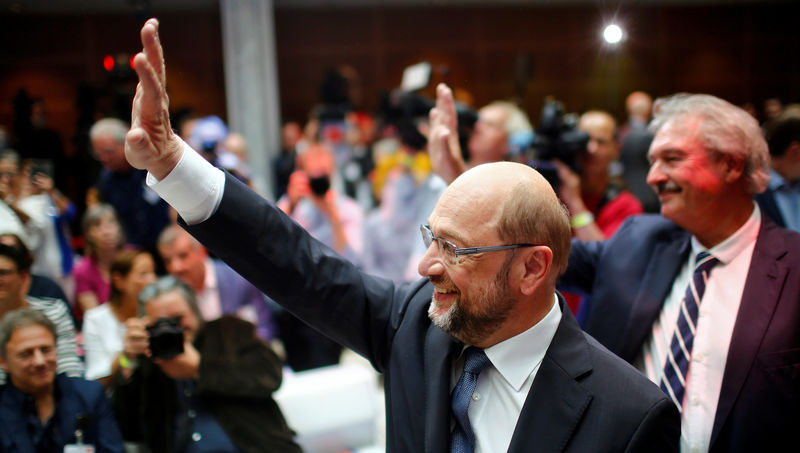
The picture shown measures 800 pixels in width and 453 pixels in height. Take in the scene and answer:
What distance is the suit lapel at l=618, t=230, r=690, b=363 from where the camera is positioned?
161 centimetres

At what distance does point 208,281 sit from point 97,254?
58 cm

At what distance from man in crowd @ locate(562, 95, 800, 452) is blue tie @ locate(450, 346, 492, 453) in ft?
1.87

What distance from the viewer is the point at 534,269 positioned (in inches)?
45.8

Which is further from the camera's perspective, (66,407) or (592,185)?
(592,185)

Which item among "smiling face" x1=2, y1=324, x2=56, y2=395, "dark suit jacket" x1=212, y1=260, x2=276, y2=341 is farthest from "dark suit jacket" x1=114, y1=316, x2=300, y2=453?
"dark suit jacket" x1=212, y1=260, x2=276, y2=341

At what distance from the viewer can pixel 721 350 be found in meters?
1.51

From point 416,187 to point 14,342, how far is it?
7.68 feet

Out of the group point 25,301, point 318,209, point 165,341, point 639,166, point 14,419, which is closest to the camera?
point 14,419

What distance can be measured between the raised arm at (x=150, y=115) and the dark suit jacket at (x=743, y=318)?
112 cm

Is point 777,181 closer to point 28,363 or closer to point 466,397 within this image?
point 466,397

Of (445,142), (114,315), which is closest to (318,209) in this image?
(114,315)

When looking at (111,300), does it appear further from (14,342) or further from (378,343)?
(378,343)

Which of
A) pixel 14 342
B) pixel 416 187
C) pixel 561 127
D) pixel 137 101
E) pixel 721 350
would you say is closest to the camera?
pixel 137 101

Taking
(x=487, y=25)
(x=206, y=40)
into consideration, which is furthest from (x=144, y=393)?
(x=487, y=25)
